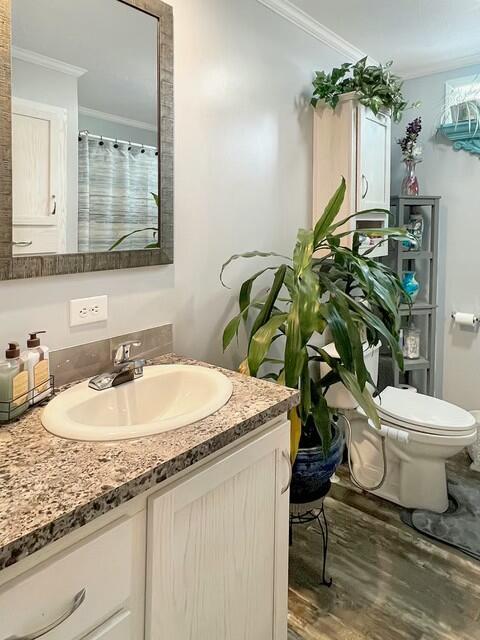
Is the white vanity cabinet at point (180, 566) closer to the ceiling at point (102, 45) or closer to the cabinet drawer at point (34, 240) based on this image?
the cabinet drawer at point (34, 240)

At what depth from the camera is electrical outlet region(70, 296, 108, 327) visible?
138cm

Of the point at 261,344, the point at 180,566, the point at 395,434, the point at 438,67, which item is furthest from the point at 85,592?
the point at 438,67

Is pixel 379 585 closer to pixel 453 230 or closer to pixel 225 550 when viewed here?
pixel 225 550

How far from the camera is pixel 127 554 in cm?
87

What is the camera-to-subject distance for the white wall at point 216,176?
149cm

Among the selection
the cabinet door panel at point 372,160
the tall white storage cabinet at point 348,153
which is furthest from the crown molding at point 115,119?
the cabinet door panel at point 372,160

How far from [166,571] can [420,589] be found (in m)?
1.28

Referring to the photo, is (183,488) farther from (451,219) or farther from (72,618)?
(451,219)

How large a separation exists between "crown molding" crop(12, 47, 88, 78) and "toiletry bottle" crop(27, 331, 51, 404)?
731 mm

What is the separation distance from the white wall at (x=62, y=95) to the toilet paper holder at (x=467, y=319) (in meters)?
2.45

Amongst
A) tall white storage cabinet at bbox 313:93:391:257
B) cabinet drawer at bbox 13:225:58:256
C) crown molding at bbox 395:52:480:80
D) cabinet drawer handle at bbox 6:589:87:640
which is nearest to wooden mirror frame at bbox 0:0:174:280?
cabinet drawer at bbox 13:225:58:256

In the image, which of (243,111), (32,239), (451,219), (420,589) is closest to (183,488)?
(32,239)

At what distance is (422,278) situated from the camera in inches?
121

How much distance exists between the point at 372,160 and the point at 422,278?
3.38ft
